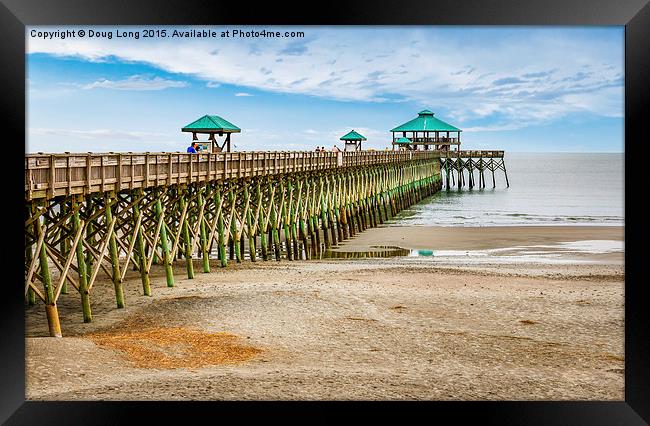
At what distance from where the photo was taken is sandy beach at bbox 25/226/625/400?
11367 mm

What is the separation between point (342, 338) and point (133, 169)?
7.38 meters

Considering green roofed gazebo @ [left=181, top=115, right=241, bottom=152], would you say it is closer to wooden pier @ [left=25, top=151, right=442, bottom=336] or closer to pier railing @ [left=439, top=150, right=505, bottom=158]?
wooden pier @ [left=25, top=151, right=442, bottom=336]

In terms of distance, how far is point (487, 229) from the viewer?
43719mm

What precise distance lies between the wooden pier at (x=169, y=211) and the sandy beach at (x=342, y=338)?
43.7 inches

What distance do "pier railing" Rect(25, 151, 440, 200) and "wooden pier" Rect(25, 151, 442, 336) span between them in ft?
0.09

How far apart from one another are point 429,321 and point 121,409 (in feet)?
25.9

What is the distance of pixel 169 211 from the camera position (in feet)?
82.7

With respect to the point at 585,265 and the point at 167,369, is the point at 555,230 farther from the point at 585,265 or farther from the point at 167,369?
the point at 167,369
